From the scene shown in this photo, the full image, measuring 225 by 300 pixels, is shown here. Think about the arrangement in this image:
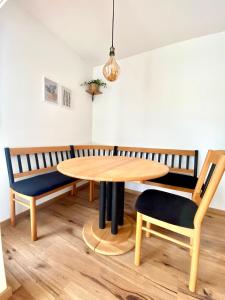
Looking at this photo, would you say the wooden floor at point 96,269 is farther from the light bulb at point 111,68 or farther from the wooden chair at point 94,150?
the light bulb at point 111,68

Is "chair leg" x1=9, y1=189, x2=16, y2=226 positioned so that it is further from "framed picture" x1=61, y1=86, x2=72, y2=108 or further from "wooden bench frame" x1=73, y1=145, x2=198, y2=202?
"framed picture" x1=61, y1=86, x2=72, y2=108

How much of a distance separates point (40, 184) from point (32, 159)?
1.64ft

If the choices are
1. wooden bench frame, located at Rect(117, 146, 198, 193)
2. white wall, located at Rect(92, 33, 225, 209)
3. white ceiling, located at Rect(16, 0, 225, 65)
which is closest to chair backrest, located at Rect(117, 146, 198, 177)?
wooden bench frame, located at Rect(117, 146, 198, 193)

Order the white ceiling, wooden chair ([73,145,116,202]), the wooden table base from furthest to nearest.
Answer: wooden chair ([73,145,116,202])
the white ceiling
the wooden table base

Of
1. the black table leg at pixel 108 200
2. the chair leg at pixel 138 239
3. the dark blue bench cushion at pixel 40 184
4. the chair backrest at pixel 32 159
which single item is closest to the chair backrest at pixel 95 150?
the chair backrest at pixel 32 159

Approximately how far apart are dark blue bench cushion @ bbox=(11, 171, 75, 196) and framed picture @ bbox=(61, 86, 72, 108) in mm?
1156

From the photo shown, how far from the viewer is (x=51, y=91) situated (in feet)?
7.07

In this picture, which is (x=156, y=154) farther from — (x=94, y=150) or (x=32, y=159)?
(x=32, y=159)

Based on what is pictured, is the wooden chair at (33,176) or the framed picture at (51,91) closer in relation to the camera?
the wooden chair at (33,176)

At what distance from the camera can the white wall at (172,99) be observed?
2.02 metres

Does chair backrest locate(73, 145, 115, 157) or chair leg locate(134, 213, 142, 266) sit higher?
chair backrest locate(73, 145, 115, 157)

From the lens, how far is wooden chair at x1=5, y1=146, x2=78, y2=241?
1.48 metres

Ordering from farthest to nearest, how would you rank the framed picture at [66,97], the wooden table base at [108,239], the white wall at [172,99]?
the framed picture at [66,97], the white wall at [172,99], the wooden table base at [108,239]

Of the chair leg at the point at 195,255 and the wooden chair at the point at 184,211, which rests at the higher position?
the wooden chair at the point at 184,211
